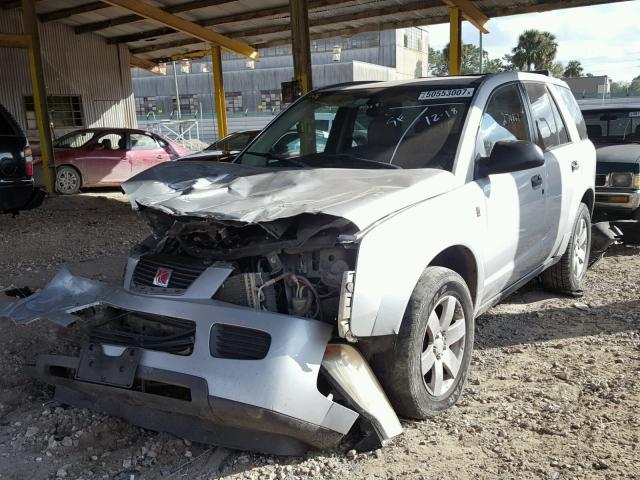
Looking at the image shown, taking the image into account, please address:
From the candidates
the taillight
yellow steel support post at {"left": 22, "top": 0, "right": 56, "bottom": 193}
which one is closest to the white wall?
yellow steel support post at {"left": 22, "top": 0, "right": 56, "bottom": 193}

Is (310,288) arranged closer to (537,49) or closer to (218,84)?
(218,84)

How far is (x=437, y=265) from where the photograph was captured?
11.5ft

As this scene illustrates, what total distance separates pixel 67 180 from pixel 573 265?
11.7 m

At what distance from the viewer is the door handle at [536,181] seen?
4320mm

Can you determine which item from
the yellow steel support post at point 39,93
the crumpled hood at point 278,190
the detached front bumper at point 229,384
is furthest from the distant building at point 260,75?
the detached front bumper at point 229,384

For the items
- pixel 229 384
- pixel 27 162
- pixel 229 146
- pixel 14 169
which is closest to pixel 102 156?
pixel 229 146

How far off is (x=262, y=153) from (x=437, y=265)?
1.70 meters

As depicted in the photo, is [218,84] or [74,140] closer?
[74,140]

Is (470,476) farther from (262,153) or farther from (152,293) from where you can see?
(262,153)

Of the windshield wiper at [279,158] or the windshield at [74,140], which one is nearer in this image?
the windshield wiper at [279,158]

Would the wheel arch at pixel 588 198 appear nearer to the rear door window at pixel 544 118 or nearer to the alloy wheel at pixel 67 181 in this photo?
the rear door window at pixel 544 118

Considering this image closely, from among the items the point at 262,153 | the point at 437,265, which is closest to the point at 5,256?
the point at 262,153

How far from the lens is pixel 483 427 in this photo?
10.8 feet

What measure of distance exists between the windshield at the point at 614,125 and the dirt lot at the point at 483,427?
3.53 m
